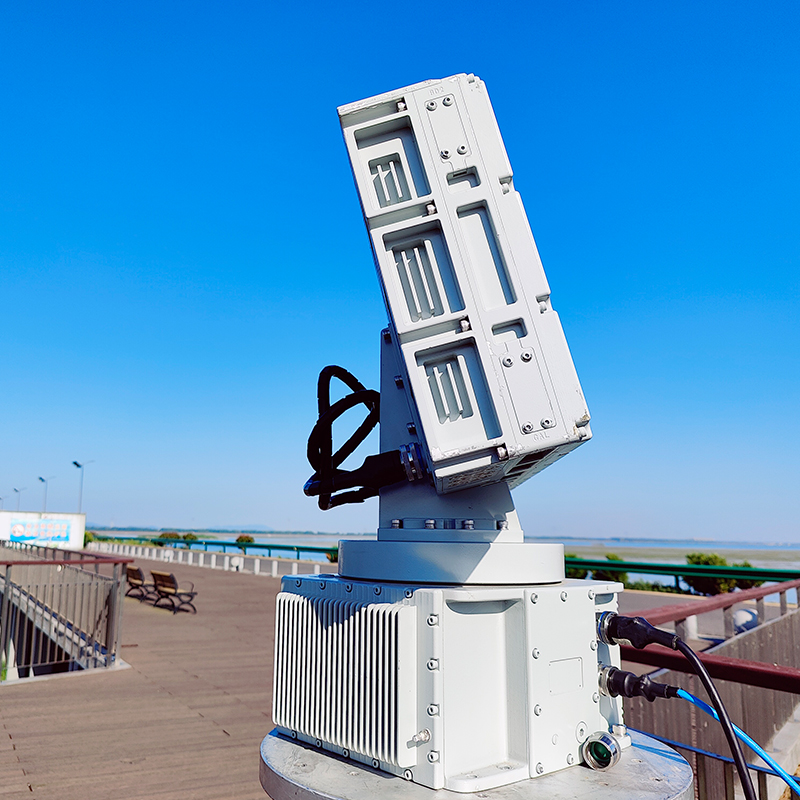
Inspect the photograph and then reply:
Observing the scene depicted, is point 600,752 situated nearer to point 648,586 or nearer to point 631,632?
point 631,632

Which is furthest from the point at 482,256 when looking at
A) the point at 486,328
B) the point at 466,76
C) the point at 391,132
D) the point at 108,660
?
the point at 108,660

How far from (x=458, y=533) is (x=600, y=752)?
0.62m

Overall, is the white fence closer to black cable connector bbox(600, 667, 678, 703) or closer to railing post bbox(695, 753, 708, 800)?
Answer: railing post bbox(695, 753, 708, 800)

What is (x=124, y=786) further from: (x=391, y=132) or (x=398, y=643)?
(x=391, y=132)

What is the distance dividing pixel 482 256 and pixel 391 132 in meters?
0.41

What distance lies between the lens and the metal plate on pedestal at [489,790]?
4.53 feet

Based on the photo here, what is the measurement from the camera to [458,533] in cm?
161

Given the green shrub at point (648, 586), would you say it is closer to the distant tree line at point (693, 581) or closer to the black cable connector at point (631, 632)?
the distant tree line at point (693, 581)

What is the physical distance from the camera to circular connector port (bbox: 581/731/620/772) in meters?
1.51

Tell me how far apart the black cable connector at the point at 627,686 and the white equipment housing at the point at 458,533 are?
56 mm

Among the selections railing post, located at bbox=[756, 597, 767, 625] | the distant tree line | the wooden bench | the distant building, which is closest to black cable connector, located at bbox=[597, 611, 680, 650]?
railing post, located at bbox=[756, 597, 767, 625]

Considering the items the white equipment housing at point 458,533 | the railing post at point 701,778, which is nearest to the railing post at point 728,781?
the railing post at point 701,778

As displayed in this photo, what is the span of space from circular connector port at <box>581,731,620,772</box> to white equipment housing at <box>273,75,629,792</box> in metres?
0.03

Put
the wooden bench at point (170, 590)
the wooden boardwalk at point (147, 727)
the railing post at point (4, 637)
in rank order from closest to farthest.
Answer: the wooden boardwalk at point (147, 727) → the railing post at point (4, 637) → the wooden bench at point (170, 590)
